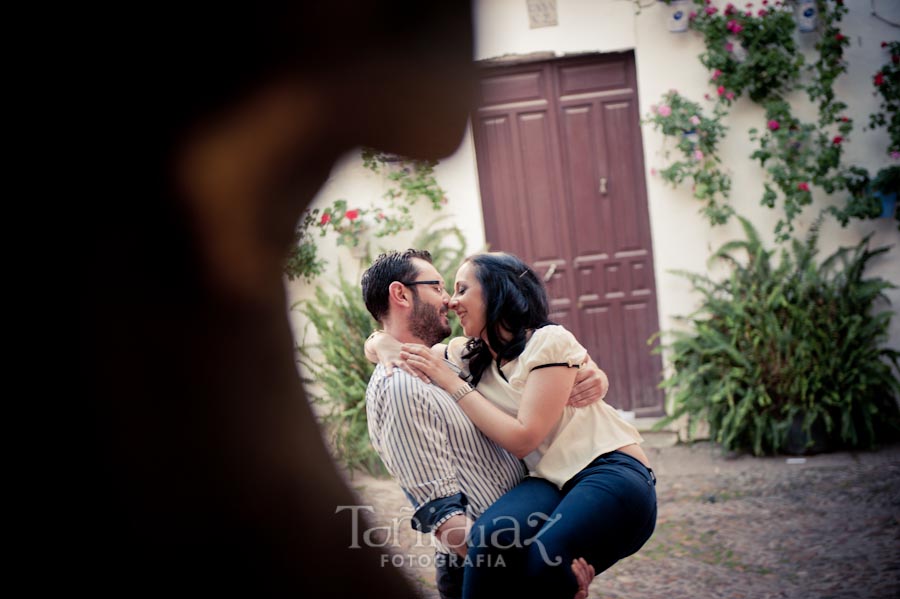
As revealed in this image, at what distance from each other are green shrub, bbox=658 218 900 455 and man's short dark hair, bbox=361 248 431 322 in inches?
157

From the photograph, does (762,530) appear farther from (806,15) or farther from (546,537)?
(806,15)

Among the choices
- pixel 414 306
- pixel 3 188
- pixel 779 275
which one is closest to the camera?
pixel 3 188

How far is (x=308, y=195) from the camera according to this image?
1.92 feet

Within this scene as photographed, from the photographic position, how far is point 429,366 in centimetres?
224

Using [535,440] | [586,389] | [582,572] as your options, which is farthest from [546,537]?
[586,389]

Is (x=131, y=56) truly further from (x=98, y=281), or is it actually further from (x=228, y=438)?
(x=228, y=438)

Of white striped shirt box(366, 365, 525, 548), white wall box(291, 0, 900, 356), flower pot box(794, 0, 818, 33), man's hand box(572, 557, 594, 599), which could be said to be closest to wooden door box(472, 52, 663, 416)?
white wall box(291, 0, 900, 356)

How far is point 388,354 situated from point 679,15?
464 cm

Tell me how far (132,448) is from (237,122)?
0.21m

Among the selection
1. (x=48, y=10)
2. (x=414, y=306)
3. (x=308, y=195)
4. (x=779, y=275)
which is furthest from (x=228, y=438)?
(x=779, y=275)

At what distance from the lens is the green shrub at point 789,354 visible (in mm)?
5848

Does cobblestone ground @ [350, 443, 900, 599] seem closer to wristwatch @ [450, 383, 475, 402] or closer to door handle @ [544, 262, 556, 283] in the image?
wristwatch @ [450, 383, 475, 402]

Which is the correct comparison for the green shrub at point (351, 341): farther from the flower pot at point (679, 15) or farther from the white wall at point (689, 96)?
the flower pot at point (679, 15)

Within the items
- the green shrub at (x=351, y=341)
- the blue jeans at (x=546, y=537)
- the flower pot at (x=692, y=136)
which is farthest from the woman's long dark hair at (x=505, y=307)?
the flower pot at (x=692, y=136)
